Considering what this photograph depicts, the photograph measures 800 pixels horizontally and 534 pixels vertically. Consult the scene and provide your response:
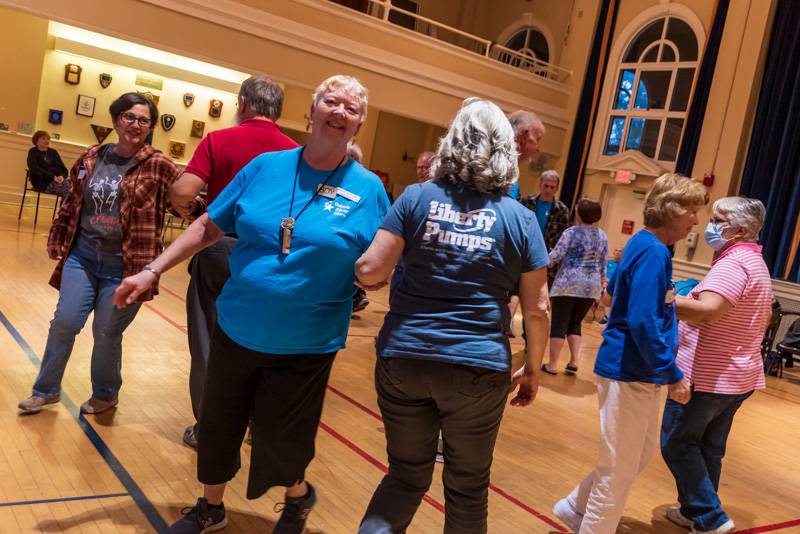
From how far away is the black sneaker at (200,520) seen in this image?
8.01ft

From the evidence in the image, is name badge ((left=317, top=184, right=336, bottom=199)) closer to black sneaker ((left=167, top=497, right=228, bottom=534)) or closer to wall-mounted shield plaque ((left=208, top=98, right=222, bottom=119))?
black sneaker ((left=167, top=497, right=228, bottom=534))

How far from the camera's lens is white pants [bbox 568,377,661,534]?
262 centimetres

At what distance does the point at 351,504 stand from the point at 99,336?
1432mm

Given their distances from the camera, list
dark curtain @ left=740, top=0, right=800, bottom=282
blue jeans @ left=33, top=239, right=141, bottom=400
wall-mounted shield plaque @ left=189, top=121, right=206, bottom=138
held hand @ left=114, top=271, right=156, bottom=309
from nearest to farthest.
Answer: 1. held hand @ left=114, top=271, right=156, bottom=309
2. blue jeans @ left=33, top=239, right=141, bottom=400
3. dark curtain @ left=740, top=0, right=800, bottom=282
4. wall-mounted shield plaque @ left=189, top=121, right=206, bottom=138

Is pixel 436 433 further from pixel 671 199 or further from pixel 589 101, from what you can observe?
pixel 589 101

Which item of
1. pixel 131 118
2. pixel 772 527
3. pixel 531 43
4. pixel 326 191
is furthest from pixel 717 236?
pixel 531 43

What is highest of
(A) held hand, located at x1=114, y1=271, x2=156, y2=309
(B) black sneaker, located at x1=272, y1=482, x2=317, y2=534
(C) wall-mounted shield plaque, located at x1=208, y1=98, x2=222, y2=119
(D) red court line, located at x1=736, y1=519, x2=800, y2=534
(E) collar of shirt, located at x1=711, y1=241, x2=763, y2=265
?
(C) wall-mounted shield plaque, located at x1=208, y1=98, x2=222, y2=119

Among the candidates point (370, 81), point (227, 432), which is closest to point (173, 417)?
point (227, 432)

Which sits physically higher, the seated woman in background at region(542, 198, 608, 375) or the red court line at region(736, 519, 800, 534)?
the seated woman in background at region(542, 198, 608, 375)

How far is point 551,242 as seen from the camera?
21.4ft

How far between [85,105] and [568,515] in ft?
38.5

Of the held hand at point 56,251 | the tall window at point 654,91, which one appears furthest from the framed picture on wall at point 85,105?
the held hand at point 56,251

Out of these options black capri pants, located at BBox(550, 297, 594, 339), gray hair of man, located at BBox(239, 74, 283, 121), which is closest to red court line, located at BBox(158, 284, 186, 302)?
black capri pants, located at BBox(550, 297, 594, 339)

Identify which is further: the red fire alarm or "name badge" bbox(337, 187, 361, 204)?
the red fire alarm
